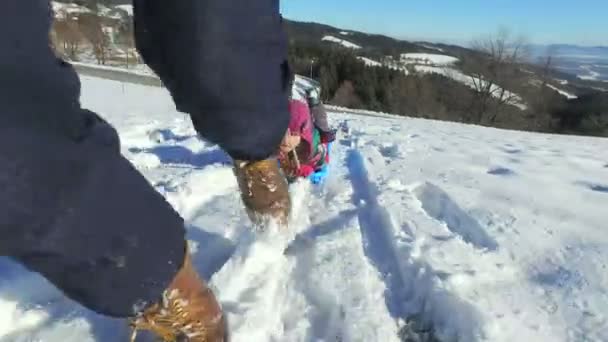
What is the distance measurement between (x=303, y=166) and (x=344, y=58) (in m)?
45.9

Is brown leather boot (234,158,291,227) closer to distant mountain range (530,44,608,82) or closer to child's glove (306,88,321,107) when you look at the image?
child's glove (306,88,321,107)

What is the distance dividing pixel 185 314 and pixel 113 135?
36cm

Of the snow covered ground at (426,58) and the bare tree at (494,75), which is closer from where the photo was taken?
the bare tree at (494,75)

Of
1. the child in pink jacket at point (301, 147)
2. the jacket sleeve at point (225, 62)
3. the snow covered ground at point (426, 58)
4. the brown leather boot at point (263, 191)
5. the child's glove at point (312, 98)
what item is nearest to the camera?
the jacket sleeve at point (225, 62)

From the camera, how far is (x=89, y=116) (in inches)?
32.8

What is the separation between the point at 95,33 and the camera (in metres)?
32.7

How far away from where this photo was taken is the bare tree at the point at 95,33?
32469 millimetres

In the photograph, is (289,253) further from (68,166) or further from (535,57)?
(535,57)

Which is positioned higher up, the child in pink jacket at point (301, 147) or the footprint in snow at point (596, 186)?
the child in pink jacket at point (301, 147)

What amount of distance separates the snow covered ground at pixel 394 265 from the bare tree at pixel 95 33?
108ft

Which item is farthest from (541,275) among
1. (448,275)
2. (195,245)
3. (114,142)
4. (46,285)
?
(46,285)

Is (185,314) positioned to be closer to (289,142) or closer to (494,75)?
(289,142)

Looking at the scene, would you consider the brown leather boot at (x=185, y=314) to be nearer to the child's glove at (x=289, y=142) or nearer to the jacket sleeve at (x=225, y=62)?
the jacket sleeve at (x=225, y=62)

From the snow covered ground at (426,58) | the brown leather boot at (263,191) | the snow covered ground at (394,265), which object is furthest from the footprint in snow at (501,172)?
the snow covered ground at (426,58)
